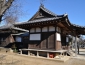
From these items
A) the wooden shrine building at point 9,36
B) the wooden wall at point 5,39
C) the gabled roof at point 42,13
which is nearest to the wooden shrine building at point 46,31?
the gabled roof at point 42,13

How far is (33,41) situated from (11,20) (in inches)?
496

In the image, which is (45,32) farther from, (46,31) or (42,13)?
(42,13)

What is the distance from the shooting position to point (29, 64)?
10.1 meters

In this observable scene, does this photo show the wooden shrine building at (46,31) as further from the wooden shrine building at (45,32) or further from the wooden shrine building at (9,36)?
the wooden shrine building at (9,36)

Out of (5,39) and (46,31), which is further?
(5,39)

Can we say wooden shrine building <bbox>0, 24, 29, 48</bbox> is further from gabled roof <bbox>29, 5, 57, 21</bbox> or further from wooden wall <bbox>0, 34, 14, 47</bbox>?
gabled roof <bbox>29, 5, 57, 21</bbox>

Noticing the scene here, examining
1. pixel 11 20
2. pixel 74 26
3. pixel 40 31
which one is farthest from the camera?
pixel 11 20

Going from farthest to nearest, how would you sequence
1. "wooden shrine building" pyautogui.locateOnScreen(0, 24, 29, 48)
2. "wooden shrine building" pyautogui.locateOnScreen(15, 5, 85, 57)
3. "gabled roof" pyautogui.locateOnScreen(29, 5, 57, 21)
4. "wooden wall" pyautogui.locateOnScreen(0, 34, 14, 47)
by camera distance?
"wooden wall" pyautogui.locateOnScreen(0, 34, 14, 47), "wooden shrine building" pyautogui.locateOnScreen(0, 24, 29, 48), "gabled roof" pyautogui.locateOnScreen(29, 5, 57, 21), "wooden shrine building" pyautogui.locateOnScreen(15, 5, 85, 57)

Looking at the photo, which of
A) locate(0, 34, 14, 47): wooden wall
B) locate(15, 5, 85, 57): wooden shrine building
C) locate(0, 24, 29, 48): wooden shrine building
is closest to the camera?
locate(15, 5, 85, 57): wooden shrine building

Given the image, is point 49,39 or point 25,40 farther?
point 25,40

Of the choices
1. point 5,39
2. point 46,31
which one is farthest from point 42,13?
point 5,39

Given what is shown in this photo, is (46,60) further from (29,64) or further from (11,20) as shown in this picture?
(11,20)

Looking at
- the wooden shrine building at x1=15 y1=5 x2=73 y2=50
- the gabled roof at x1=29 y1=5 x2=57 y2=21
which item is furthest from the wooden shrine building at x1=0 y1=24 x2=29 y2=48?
the wooden shrine building at x1=15 y1=5 x2=73 y2=50

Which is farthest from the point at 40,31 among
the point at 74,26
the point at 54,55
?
the point at 74,26
